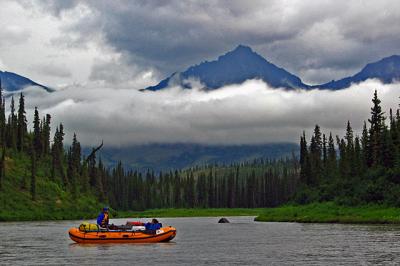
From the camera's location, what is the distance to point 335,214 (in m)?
113

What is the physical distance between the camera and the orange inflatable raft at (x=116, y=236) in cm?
7044

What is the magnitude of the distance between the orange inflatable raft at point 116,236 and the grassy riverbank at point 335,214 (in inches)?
1745

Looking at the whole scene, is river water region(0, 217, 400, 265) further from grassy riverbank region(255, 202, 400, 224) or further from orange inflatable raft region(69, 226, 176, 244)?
grassy riverbank region(255, 202, 400, 224)

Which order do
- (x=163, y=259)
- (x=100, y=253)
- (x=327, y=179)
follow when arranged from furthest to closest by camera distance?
(x=327, y=179), (x=100, y=253), (x=163, y=259)

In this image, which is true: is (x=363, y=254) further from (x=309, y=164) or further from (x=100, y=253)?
(x=309, y=164)

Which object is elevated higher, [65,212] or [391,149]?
[391,149]

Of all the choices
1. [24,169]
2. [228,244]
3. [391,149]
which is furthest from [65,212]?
[228,244]

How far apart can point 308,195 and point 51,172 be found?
86.7 m

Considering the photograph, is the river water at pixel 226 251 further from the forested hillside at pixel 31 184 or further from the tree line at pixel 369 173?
the forested hillside at pixel 31 184

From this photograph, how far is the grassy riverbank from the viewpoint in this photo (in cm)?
9944

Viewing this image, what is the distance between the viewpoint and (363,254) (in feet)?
174

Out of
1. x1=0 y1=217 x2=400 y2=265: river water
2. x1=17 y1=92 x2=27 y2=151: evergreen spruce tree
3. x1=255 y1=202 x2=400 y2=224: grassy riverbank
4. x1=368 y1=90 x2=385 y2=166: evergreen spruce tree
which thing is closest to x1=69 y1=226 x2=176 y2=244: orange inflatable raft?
x1=0 y1=217 x2=400 y2=265: river water

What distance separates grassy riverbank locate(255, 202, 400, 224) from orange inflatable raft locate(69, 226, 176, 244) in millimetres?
44335

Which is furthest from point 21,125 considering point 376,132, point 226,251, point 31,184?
point 226,251
